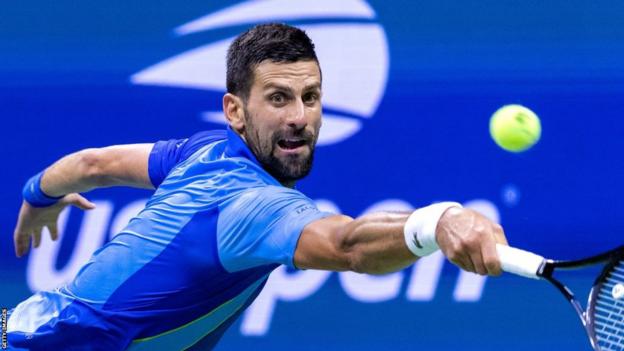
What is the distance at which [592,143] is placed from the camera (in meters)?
5.70

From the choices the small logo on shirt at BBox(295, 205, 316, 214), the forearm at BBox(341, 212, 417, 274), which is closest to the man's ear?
the small logo on shirt at BBox(295, 205, 316, 214)

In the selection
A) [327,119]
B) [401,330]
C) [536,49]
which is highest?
[536,49]

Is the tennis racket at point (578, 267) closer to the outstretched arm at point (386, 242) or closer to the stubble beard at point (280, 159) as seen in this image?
the outstretched arm at point (386, 242)

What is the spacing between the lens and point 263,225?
3.29 metres

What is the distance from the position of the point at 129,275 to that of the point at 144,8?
7.69 feet

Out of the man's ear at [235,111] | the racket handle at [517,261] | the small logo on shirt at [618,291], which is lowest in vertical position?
the small logo on shirt at [618,291]

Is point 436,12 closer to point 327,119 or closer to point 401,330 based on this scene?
point 327,119

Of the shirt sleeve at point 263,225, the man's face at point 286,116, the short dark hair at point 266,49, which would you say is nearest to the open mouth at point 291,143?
Result: the man's face at point 286,116

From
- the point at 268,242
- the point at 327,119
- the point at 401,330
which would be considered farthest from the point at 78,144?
the point at 268,242

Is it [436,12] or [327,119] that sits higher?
[436,12]

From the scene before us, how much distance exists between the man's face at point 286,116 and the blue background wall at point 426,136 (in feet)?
5.94

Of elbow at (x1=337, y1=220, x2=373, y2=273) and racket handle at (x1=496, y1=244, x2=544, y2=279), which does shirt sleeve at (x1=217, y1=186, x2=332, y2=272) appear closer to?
elbow at (x1=337, y1=220, x2=373, y2=273)

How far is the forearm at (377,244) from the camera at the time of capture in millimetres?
3006

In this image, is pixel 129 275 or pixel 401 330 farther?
pixel 401 330
